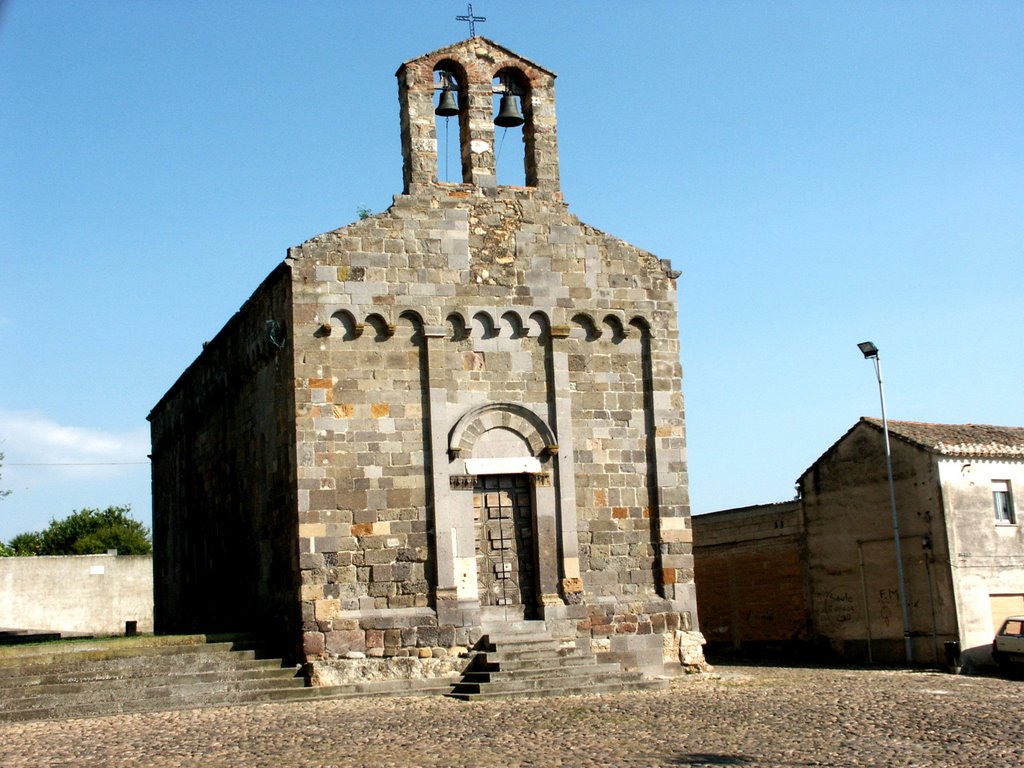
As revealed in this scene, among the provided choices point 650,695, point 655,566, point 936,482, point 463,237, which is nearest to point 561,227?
point 463,237

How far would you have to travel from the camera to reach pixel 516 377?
19.6 metres

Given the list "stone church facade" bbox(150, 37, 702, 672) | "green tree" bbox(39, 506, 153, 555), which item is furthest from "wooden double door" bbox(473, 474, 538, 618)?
"green tree" bbox(39, 506, 153, 555)

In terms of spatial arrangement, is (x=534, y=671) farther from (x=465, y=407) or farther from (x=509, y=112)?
(x=509, y=112)

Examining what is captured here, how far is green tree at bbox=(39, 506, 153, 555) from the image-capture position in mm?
68688

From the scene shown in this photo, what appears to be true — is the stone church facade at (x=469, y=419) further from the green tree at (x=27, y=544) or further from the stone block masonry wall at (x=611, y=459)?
the green tree at (x=27, y=544)

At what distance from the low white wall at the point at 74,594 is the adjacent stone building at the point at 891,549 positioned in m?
24.3

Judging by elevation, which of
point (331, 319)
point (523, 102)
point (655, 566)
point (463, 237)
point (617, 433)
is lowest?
point (655, 566)

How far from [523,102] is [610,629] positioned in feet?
28.1

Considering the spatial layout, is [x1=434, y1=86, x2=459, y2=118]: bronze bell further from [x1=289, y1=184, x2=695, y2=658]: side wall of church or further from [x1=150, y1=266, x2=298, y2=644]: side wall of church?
[x1=150, y1=266, x2=298, y2=644]: side wall of church

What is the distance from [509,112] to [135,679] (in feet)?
33.5

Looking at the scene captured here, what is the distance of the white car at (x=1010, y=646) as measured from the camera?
2269cm

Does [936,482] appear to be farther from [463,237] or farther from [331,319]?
[331,319]

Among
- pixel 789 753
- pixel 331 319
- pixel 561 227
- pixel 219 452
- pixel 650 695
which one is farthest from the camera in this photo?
pixel 219 452

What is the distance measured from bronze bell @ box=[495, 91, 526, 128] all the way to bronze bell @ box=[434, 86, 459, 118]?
0.76 metres
